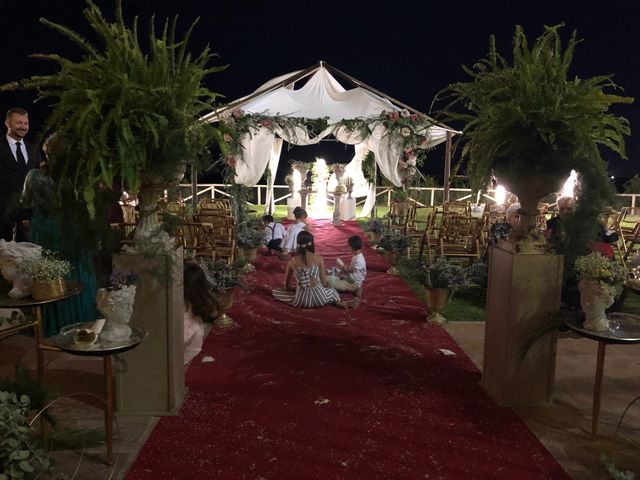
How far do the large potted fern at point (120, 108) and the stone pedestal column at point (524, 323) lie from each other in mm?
2091

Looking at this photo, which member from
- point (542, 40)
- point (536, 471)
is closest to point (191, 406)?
point (536, 471)

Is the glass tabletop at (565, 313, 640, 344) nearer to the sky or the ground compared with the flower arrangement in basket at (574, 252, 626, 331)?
nearer to the ground

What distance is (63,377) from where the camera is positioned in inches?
150

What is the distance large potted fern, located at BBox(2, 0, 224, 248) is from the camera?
2.78 m

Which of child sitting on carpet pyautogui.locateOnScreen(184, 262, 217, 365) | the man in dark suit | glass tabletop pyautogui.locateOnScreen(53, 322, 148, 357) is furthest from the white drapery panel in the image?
glass tabletop pyautogui.locateOnScreen(53, 322, 148, 357)

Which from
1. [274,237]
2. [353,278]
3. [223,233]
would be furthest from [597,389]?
[274,237]

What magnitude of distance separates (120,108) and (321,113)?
8.33m

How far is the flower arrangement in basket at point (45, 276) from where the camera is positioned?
2.95 m

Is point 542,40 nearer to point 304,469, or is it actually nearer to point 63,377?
point 304,469

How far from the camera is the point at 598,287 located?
301cm

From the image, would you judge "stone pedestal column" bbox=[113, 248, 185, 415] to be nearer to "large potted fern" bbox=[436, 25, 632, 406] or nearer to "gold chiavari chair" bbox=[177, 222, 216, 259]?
"large potted fern" bbox=[436, 25, 632, 406]

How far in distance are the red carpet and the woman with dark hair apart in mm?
566

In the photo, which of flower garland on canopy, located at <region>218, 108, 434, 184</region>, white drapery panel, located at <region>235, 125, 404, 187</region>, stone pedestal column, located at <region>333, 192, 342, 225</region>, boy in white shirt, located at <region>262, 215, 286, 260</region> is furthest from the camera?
stone pedestal column, located at <region>333, 192, 342, 225</region>

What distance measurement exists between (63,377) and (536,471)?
309cm
